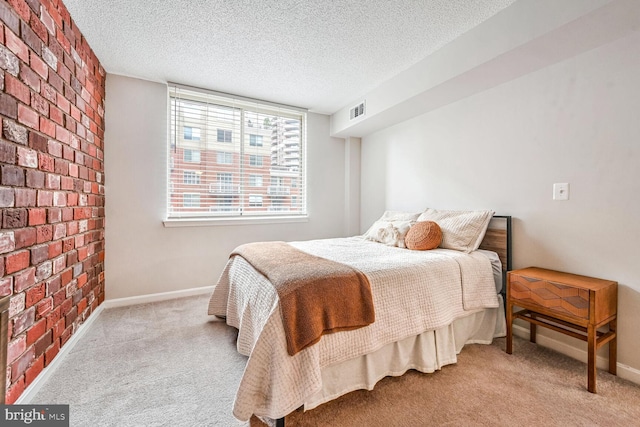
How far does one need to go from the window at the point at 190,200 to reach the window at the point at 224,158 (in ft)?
1.64

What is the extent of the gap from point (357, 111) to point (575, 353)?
9.95 ft

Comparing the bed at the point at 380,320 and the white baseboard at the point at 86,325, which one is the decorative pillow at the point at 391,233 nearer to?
the bed at the point at 380,320

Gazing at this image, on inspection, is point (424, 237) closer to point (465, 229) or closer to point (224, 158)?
point (465, 229)

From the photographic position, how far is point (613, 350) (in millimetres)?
1742

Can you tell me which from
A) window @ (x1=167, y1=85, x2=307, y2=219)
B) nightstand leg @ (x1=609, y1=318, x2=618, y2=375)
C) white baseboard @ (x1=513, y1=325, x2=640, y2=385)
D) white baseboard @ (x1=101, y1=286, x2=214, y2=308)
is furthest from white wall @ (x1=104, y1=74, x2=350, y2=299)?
nightstand leg @ (x1=609, y1=318, x2=618, y2=375)

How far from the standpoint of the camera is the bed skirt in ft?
4.94

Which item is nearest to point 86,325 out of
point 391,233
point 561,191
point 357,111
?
point 391,233

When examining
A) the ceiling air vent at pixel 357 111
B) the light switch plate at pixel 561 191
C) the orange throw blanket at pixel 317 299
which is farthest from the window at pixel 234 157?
the light switch plate at pixel 561 191

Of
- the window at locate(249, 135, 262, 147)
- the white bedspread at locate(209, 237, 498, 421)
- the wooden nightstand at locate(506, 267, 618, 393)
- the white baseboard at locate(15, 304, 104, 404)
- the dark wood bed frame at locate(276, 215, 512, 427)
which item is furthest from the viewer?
the window at locate(249, 135, 262, 147)

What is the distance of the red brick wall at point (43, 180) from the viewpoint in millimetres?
1381

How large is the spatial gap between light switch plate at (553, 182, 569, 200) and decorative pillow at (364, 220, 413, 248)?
1.11 metres

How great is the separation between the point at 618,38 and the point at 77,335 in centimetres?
427

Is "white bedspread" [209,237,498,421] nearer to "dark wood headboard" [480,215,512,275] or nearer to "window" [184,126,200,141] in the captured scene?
"dark wood headboard" [480,215,512,275]

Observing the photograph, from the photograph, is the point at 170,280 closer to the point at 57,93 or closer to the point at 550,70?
the point at 57,93
